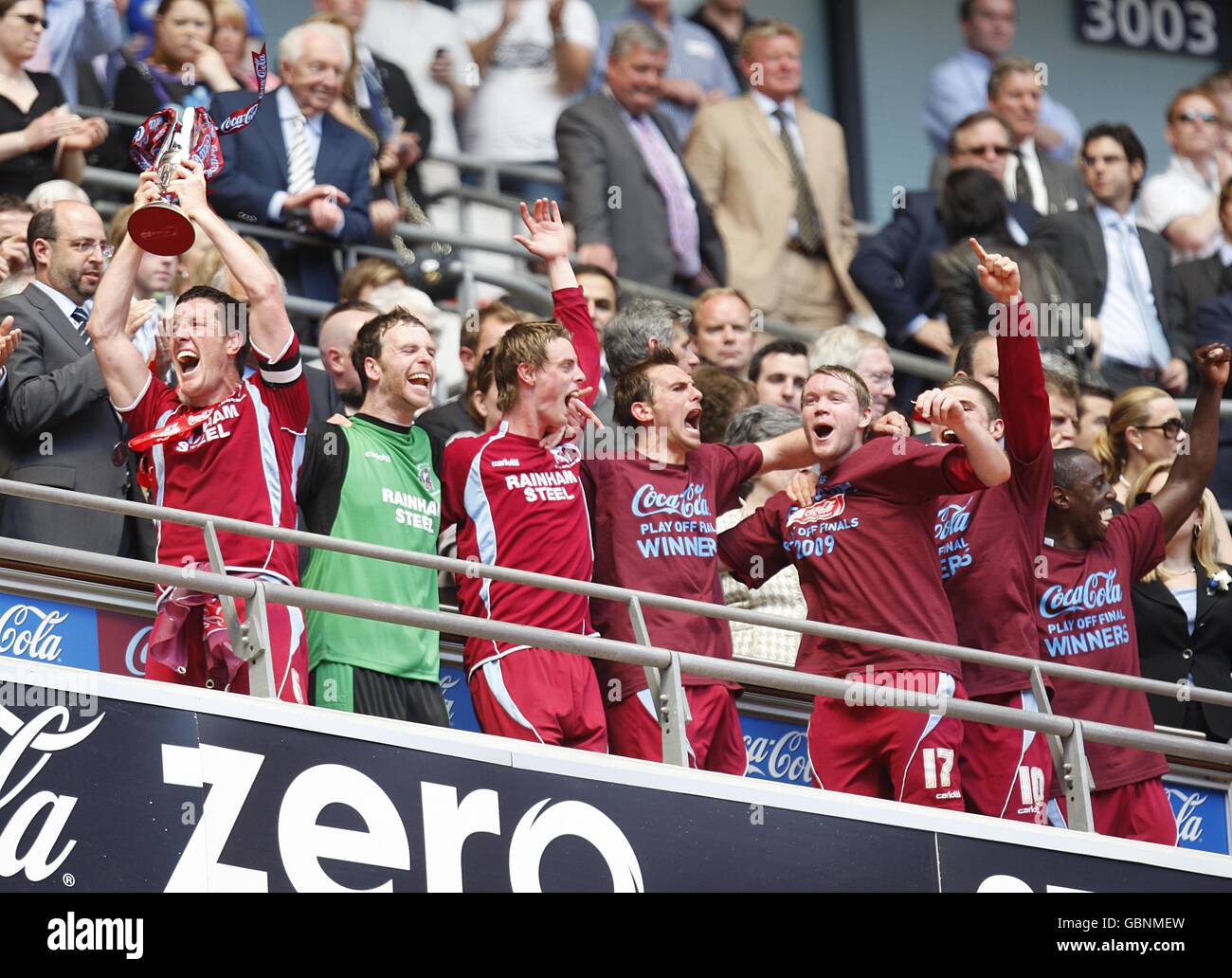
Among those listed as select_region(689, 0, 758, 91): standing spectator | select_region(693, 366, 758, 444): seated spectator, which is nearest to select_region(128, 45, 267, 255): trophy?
select_region(693, 366, 758, 444): seated spectator

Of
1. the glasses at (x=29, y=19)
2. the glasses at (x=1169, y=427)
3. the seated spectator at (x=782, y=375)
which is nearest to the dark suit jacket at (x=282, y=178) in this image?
the glasses at (x=29, y=19)

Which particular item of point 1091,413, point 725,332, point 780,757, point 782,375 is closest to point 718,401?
point 782,375

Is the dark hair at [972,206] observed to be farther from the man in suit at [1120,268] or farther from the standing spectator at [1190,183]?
the standing spectator at [1190,183]

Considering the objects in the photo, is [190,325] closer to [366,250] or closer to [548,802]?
[548,802]

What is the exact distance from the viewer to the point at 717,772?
7727 mm

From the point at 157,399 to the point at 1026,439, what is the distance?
303 cm

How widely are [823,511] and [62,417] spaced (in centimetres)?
272

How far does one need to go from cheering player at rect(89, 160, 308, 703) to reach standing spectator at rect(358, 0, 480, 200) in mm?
5654

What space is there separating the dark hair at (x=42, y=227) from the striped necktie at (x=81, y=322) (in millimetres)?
A: 282

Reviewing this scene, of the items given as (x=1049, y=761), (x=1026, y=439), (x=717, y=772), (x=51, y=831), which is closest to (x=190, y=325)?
(x=51, y=831)

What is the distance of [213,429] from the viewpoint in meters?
7.46

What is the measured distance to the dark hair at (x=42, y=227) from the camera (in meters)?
8.66

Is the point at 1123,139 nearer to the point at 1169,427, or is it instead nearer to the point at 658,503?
the point at 1169,427

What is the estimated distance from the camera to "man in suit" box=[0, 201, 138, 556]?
8000 millimetres
